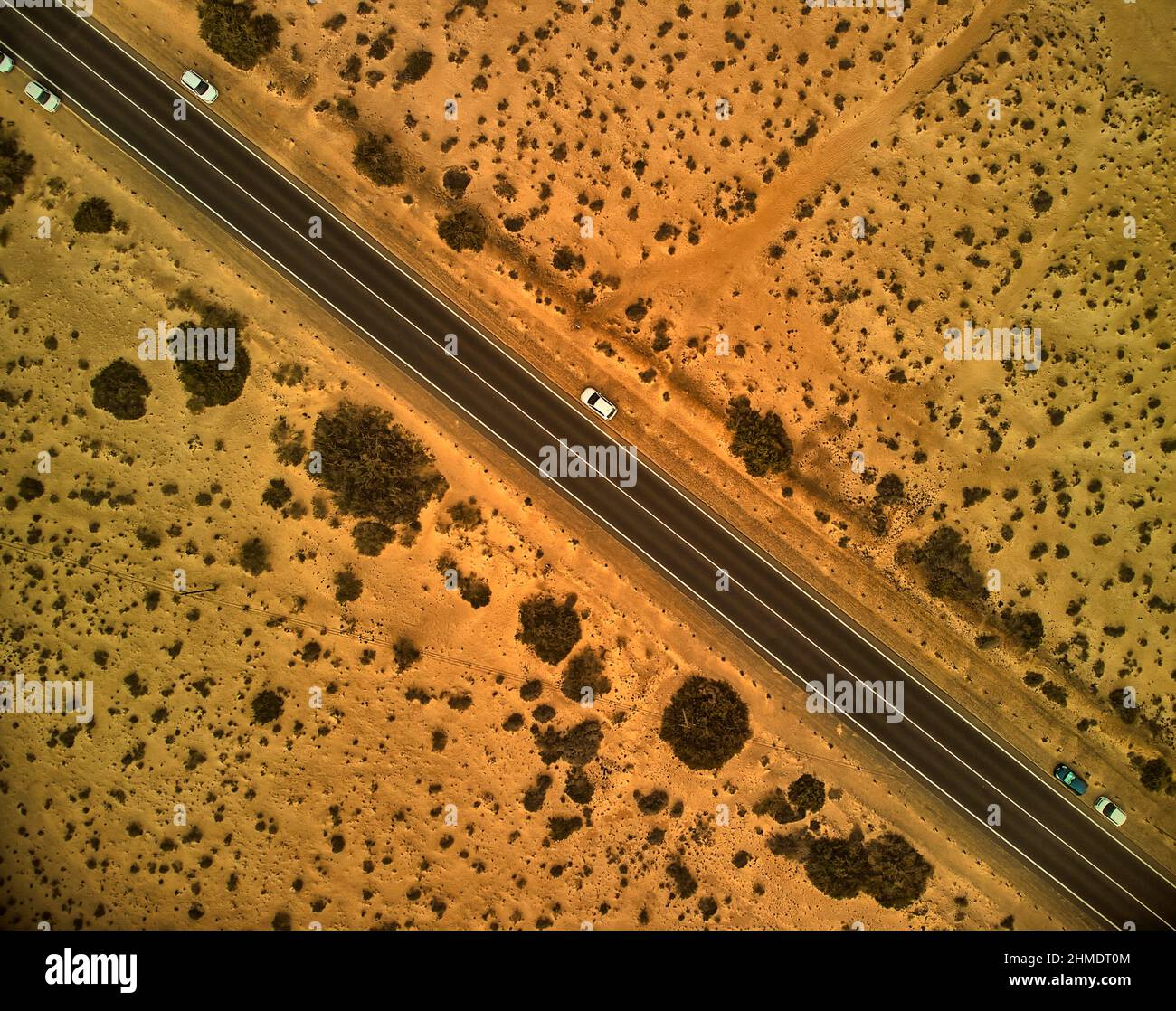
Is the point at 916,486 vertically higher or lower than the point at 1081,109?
lower

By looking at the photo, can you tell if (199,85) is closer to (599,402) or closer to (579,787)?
(599,402)

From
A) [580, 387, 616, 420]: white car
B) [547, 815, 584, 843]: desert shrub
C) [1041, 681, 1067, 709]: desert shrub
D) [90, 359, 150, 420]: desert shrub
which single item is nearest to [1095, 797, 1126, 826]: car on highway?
[1041, 681, 1067, 709]: desert shrub

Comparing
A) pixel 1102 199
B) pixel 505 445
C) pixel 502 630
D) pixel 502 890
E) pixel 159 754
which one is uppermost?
pixel 1102 199

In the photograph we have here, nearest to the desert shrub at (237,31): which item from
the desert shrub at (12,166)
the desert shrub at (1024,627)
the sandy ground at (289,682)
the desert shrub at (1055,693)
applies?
the sandy ground at (289,682)

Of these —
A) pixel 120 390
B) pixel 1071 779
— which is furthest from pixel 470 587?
pixel 1071 779

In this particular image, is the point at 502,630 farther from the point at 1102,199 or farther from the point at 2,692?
the point at 1102,199
